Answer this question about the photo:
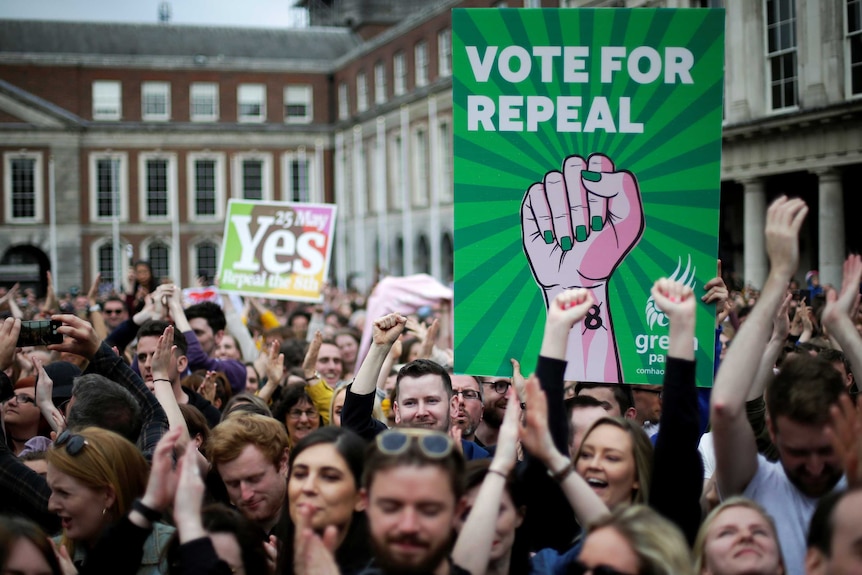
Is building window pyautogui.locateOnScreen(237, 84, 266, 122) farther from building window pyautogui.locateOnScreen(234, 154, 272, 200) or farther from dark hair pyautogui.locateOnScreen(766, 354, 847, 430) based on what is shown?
dark hair pyautogui.locateOnScreen(766, 354, 847, 430)

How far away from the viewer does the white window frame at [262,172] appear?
54.3 m

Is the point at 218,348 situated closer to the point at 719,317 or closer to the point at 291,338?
the point at 291,338


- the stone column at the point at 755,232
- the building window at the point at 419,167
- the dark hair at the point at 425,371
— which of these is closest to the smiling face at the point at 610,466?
the dark hair at the point at 425,371

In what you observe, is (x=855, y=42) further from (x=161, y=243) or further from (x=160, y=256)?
(x=160, y=256)

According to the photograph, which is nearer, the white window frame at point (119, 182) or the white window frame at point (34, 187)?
the white window frame at point (34, 187)

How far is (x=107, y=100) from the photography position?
53594 mm

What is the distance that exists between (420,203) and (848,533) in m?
42.1

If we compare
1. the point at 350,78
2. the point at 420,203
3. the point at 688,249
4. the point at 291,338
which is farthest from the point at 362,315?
the point at 350,78

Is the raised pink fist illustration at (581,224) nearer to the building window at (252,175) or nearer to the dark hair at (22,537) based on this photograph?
the dark hair at (22,537)

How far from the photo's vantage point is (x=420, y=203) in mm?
44750

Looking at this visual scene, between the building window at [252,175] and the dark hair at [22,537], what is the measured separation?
2037 inches

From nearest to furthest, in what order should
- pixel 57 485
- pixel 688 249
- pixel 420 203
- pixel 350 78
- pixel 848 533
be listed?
pixel 848 533 < pixel 57 485 < pixel 688 249 < pixel 420 203 < pixel 350 78

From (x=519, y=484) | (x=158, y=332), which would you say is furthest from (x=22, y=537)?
(x=158, y=332)

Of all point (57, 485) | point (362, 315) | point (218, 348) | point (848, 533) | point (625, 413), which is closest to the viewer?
point (848, 533)
